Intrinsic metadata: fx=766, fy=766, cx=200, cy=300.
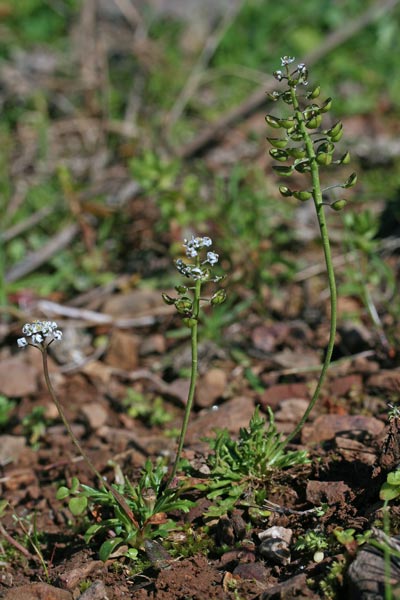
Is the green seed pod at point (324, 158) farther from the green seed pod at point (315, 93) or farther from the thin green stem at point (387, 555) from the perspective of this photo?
the thin green stem at point (387, 555)

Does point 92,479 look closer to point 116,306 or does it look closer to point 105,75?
point 116,306

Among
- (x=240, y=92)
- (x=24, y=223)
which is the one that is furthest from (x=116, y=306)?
(x=240, y=92)

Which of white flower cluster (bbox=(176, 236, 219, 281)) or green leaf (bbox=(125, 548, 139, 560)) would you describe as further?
green leaf (bbox=(125, 548, 139, 560))

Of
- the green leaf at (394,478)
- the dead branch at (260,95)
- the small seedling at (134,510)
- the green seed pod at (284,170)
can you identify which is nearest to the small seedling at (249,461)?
the small seedling at (134,510)

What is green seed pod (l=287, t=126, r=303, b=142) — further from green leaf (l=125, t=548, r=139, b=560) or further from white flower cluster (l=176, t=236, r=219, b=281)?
green leaf (l=125, t=548, r=139, b=560)

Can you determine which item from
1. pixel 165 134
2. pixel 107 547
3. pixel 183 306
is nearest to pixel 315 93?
pixel 183 306

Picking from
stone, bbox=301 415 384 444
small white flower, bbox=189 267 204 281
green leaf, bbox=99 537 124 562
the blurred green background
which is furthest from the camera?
the blurred green background

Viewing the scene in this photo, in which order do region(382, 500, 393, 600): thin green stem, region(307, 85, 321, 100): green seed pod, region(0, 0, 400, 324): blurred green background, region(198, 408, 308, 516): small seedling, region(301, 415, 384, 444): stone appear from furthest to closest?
region(0, 0, 400, 324): blurred green background
region(301, 415, 384, 444): stone
region(198, 408, 308, 516): small seedling
region(307, 85, 321, 100): green seed pod
region(382, 500, 393, 600): thin green stem

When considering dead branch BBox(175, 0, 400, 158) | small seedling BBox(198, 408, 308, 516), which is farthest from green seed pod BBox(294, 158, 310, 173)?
dead branch BBox(175, 0, 400, 158)

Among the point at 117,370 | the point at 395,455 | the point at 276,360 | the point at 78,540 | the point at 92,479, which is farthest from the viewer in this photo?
the point at 117,370
